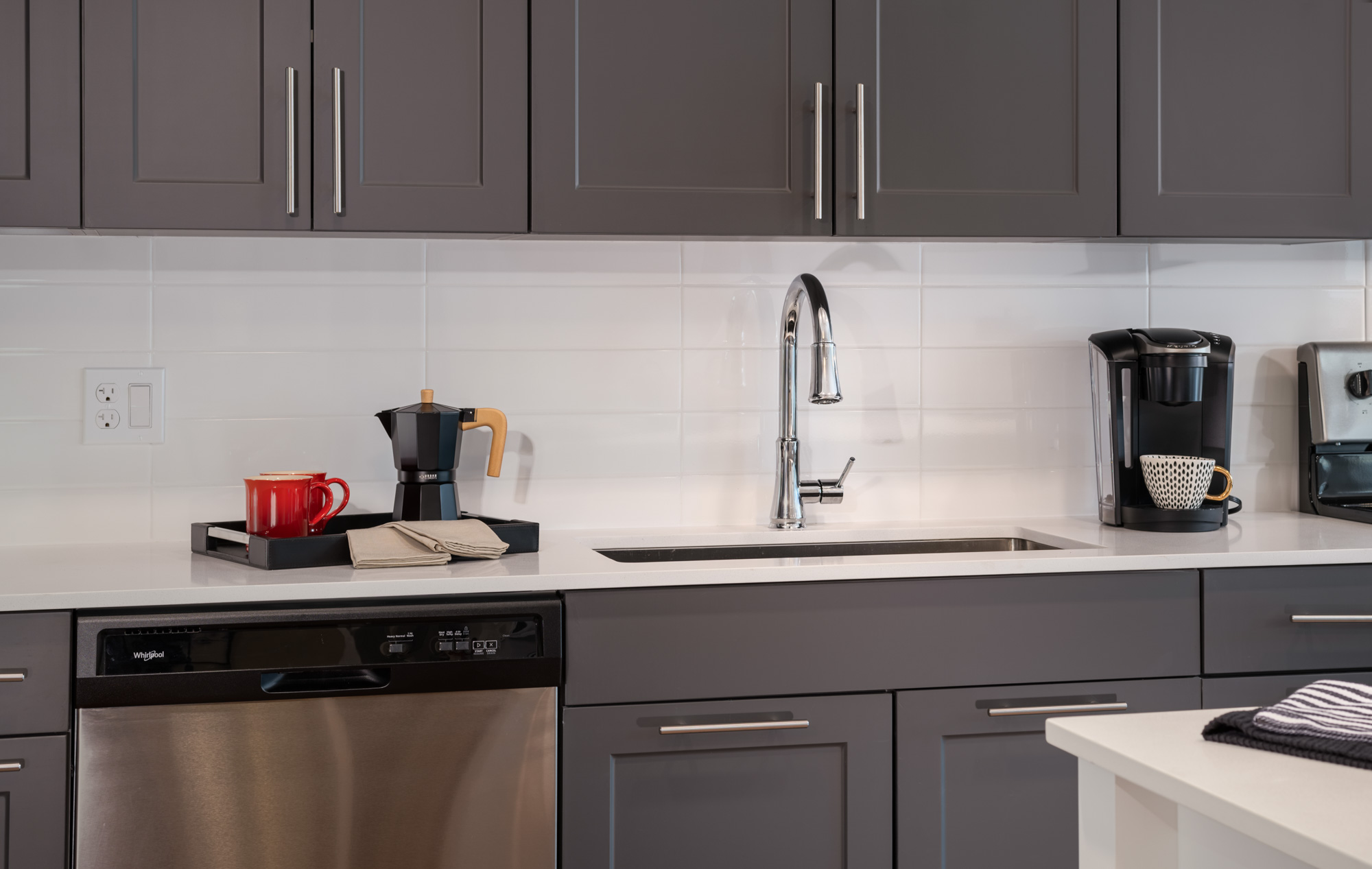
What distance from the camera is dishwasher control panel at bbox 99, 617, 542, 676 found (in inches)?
57.3

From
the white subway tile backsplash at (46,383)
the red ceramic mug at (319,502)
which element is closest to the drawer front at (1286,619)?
the red ceramic mug at (319,502)

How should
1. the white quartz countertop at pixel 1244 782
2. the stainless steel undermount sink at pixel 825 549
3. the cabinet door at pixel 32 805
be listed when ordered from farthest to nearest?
the stainless steel undermount sink at pixel 825 549, the cabinet door at pixel 32 805, the white quartz countertop at pixel 1244 782

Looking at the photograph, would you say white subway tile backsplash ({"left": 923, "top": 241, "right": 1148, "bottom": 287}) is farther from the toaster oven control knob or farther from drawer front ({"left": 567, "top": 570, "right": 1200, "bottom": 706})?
drawer front ({"left": 567, "top": 570, "right": 1200, "bottom": 706})

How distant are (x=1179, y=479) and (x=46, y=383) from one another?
210 cm

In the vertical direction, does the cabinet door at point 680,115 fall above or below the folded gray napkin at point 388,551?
above

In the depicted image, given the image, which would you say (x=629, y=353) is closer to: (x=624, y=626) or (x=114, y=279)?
(x=624, y=626)

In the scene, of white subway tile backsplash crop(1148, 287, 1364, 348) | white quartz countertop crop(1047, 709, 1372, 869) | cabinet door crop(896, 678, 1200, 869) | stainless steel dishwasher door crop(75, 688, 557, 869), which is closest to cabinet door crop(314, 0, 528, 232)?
stainless steel dishwasher door crop(75, 688, 557, 869)

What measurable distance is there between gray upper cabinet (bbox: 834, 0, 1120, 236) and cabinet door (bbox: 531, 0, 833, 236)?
70mm

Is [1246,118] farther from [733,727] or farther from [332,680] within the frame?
[332,680]

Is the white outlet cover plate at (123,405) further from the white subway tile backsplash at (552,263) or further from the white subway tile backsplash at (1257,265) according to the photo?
the white subway tile backsplash at (1257,265)

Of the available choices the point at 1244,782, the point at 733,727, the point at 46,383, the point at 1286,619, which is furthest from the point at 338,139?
the point at 1286,619

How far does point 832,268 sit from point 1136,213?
0.58 meters

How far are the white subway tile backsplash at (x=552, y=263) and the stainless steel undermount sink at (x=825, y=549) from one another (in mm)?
535

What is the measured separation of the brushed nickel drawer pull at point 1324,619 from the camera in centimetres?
172
